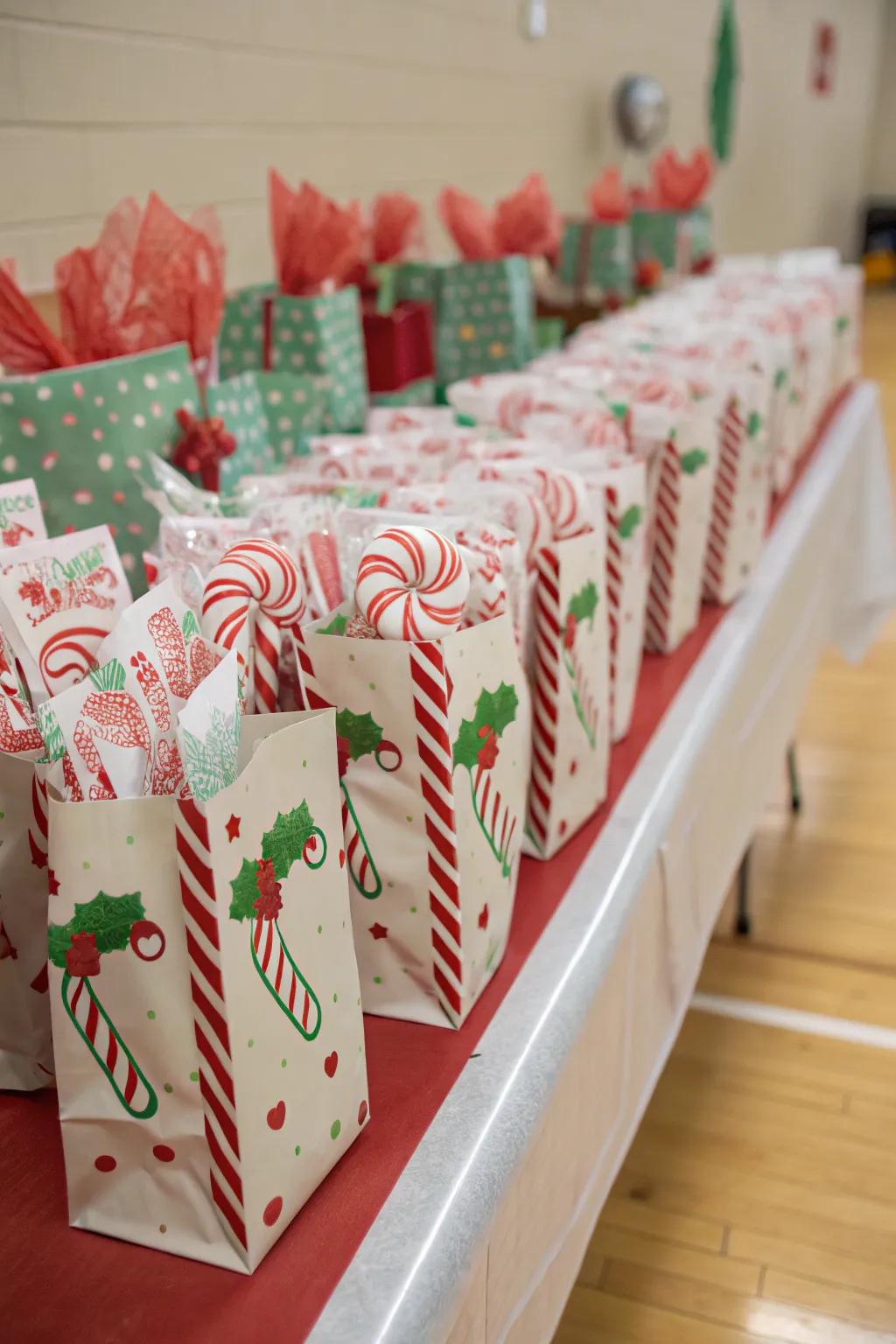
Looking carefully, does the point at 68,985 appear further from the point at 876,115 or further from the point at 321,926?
the point at 876,115

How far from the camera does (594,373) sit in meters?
1.71

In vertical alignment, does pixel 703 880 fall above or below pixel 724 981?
above

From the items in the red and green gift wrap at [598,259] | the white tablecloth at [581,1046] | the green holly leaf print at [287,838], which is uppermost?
the red and green gift wrap at [598,259]

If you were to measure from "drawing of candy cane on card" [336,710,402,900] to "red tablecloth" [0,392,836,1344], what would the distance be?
128 millimetres

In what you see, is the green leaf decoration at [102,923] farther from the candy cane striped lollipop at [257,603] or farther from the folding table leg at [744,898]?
the folding table leg at [744,898]

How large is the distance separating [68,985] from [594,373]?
4.23 ft

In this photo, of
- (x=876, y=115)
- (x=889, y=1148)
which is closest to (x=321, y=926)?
(x=889, y=1148)

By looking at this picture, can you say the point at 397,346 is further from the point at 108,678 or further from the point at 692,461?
the point at 108,678

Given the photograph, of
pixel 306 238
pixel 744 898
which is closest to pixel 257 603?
pixel 306 238

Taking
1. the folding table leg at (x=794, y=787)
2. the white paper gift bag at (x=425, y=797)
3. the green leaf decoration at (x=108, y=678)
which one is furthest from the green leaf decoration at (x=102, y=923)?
the folding table leg at (x=794, y=787)

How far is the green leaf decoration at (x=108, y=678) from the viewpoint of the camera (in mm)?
686

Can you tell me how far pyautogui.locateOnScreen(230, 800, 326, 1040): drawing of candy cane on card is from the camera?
0.65m

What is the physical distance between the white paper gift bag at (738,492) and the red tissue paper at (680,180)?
1.50 meters

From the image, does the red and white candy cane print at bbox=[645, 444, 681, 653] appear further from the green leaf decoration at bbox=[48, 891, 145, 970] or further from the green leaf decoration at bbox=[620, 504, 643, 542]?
the green leaf decoration at bbox=[48, 891, 145, 970]
